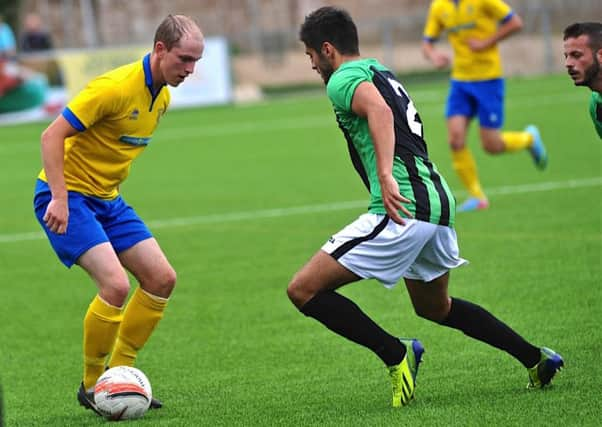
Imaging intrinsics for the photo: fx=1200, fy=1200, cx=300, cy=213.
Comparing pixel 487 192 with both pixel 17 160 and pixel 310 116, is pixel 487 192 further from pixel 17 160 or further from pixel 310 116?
pixel 310 116

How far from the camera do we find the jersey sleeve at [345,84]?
5.36m

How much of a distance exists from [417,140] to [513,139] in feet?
22.8

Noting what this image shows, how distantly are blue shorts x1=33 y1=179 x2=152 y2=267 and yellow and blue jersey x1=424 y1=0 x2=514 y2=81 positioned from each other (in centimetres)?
639

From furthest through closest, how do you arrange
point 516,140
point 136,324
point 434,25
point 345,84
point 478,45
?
point 516,140 → point 434,25 → point 478,45 → point 136,324 → point 345,84

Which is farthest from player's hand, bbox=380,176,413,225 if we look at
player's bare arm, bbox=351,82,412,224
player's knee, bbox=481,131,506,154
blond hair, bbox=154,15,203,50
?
player's knee, bbox=481,131,506,154

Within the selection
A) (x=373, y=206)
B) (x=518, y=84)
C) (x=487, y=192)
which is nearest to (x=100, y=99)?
(x=373, y=206)

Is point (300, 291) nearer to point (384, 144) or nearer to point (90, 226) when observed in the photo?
point (384, 144)

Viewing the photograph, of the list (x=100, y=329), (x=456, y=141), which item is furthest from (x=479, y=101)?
(x=100, y=329)

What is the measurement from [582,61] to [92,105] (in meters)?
2.35

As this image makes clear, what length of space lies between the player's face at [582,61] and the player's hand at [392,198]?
1121 millimetres

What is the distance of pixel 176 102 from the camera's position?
28.1 m

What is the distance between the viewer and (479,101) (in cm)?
1180

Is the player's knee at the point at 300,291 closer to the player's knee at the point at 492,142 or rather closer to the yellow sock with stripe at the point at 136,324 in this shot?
the yellow sock with stripe at the point at 136,324

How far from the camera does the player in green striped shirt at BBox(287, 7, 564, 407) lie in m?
5.34
